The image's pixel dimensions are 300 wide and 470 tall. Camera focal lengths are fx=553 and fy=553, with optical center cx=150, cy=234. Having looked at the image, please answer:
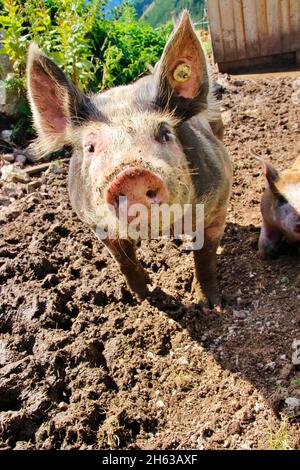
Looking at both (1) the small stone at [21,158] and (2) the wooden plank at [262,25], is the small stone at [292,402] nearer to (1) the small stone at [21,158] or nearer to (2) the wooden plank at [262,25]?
(1) the small stone at [21,158]

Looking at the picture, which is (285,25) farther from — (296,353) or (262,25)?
(296,353)

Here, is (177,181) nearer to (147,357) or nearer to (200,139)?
(200,139)

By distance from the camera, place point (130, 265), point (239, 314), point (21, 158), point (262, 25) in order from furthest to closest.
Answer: point (262, 25)
point (21, 158)
point (130, 265)
point (239, 314)

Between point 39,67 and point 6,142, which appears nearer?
point 39,67

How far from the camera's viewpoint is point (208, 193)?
3.52 meters

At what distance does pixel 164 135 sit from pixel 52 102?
0.84 metres

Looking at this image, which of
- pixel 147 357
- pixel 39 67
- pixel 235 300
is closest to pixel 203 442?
pixel 147 357

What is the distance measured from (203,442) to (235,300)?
132 cm

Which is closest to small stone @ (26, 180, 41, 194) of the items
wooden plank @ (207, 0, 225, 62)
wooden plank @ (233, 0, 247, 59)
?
wooden plank @ (207, 0, 225, 62)

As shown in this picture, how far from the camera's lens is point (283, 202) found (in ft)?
15.0

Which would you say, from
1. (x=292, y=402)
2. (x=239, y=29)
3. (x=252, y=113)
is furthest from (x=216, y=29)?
(x=292, y=402)

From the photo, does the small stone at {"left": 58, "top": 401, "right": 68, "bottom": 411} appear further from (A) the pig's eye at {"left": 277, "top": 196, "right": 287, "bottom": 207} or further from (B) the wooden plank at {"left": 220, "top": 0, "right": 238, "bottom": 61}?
(B) the wooden plank at {"left": 220, "top": 0, "right": 238, "bottom": 61}

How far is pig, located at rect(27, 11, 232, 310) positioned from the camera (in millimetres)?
2719

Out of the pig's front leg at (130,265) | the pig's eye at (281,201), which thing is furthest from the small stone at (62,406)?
the pig's eye at (281,201)
